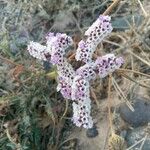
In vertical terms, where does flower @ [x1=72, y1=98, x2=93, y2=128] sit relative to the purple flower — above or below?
below

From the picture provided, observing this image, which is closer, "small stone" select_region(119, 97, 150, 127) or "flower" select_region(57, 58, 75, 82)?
"flower" select_region(57, 58, 75, 82)

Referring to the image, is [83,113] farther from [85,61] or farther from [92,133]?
[92,133]

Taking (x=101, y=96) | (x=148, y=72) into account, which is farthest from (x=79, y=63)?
(x=148, y=72)

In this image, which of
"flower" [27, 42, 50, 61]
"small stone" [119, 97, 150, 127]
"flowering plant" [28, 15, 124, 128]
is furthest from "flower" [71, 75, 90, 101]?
"small stone" [119, 97, 150, 127]

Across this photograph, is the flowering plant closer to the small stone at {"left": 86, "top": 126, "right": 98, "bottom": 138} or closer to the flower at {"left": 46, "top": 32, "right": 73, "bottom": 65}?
the flower at {"left": 46, "top": 32, "right": 73, "bottom": 65}

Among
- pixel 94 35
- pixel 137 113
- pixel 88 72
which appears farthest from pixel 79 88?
pixel 137 113

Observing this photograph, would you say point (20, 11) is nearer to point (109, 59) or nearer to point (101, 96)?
point (101, 96)
